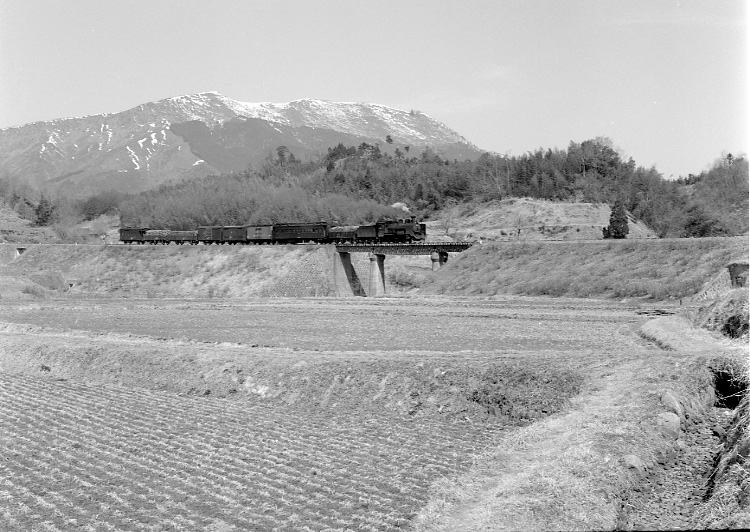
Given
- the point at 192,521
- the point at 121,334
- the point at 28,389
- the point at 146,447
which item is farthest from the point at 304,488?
the point at 121,334

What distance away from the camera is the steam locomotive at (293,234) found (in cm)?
8731

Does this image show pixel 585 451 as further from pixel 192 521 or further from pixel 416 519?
pixel 192 521

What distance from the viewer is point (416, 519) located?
10.4 m

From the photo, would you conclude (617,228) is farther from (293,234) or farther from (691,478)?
(691,478)

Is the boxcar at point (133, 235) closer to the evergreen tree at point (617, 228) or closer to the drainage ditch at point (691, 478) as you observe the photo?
the evergreen tree at point (617, 228)

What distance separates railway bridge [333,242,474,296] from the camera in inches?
3063

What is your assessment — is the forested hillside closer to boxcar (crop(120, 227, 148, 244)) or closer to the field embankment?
boxcar (crop(120, 227, 148, 244))

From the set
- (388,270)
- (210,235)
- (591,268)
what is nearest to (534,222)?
(388,270)

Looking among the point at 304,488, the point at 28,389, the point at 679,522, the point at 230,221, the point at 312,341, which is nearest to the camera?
the point at 679,522

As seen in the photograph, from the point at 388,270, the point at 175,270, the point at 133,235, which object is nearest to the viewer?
the point at 175,270

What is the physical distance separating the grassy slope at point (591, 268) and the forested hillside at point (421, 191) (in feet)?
114

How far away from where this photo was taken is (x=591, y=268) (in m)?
61.1

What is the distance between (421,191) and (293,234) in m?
65.5

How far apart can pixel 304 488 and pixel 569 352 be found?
14978 mm
